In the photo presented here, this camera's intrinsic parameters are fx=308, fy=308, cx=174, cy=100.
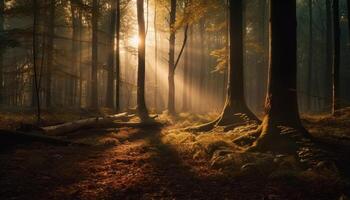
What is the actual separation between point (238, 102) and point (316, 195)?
7.82m

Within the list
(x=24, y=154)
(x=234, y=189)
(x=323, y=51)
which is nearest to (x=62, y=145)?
(x=24, y=154)

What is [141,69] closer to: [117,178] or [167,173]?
[167,173]

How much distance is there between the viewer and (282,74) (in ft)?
29.9

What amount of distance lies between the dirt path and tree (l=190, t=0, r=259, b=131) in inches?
161

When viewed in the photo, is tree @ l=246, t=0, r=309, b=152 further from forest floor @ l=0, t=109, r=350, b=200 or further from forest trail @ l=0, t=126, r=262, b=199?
forest trail @ l=0, t=126, r=262, b=199

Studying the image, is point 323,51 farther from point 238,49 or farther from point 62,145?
point 62,145

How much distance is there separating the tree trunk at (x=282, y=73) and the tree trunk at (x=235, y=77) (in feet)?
11.4

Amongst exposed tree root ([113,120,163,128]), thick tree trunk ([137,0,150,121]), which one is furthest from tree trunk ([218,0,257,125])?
thick tree trunk ([137,0,150,121])

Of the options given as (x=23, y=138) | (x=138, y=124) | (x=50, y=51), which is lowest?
(x=138, y=124)

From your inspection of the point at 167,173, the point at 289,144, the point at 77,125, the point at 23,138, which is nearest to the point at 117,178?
the point at 167,173

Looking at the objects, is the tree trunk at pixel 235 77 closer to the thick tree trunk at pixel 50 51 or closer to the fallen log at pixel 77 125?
the fallen log at pixel 77 125

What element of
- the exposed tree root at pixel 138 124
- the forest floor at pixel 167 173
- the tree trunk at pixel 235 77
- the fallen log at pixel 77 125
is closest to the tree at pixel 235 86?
the tree trunk at pixel 235 77

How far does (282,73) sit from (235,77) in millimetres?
4412

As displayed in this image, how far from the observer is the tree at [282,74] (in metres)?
8.94
